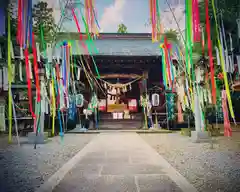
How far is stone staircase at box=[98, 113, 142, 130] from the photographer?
1281cm

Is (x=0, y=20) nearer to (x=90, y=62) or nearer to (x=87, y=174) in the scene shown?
(x=87, y=174)

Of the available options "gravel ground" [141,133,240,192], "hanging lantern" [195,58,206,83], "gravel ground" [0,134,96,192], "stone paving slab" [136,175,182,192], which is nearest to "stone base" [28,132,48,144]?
"gravel ground" [0,134,96,192]

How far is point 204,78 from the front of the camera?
7.18 metres

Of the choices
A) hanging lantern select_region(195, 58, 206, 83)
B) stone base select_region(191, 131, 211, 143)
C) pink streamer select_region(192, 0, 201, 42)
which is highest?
pink streamer select_region(192, 0, 201, 42)

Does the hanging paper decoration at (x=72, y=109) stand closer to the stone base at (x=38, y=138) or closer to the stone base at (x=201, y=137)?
the stone base at (x=38, y=138)

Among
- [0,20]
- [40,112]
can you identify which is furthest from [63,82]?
[0,20]

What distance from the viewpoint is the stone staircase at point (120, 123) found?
12808 millimetres

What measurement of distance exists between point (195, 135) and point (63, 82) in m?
6.52

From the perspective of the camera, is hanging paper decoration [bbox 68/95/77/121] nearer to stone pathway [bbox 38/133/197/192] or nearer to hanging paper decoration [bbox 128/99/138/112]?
hanging paper decoration [bbox 128/99/138/112]

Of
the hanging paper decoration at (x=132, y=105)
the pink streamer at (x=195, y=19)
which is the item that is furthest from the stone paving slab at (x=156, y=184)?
the hanging paper decoration at (x=132, y=105)

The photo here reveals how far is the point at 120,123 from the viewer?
43.7 feet

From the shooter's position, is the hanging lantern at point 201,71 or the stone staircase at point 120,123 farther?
the stone staircase at point 120,123

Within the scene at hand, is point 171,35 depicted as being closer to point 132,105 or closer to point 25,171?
point 132,105

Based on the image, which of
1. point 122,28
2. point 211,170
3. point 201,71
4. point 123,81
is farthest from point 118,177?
point 122,28
